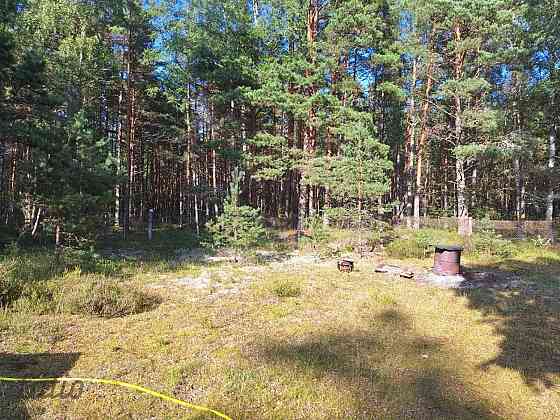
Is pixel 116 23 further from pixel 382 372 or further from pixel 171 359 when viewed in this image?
pixel 382 372

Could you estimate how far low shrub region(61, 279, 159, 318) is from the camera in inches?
261

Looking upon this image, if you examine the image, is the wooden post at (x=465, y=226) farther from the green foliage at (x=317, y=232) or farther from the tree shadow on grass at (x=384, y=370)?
the tree shadow on grass at (x=384, y=370)

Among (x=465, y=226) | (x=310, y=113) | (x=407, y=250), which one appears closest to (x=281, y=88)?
(x=310, y=113)

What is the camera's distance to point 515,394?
421 centimetres

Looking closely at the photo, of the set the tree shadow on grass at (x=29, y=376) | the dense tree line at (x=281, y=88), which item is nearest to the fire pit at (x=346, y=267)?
the dense tree line at (x=281, y=88)

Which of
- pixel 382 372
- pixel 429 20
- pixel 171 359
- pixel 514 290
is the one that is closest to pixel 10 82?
pixel 171 359

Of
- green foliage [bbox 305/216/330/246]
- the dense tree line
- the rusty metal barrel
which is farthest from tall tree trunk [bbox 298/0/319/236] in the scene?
the rusty metal barrel

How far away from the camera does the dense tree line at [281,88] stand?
12.9 metres

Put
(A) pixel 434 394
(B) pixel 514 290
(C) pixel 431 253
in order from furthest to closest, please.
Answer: (C) pixel 431 253, (B) pixel 514 290, (A) pixel 434 394

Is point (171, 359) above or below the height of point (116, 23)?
below

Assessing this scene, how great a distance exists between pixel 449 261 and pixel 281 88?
1343cm

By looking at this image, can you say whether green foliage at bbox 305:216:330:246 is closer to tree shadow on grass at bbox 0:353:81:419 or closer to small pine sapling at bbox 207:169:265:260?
small pine sapling at bbox 207:169:265:260

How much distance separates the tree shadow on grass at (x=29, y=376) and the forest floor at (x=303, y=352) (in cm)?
2

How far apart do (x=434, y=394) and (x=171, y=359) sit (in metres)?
3.45
